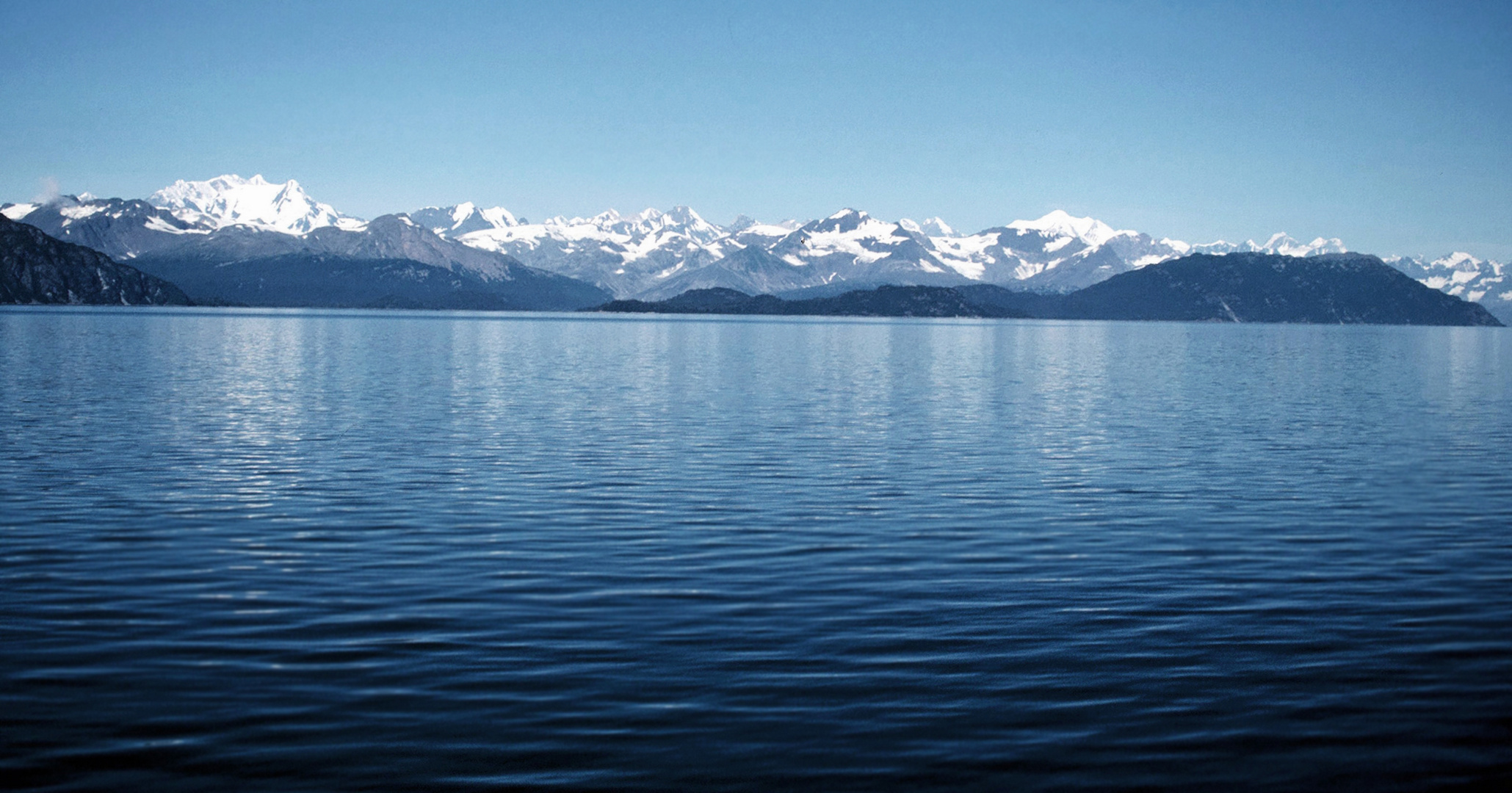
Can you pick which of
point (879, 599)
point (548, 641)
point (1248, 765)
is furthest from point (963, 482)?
point (1248, 765)

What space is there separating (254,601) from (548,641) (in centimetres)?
635

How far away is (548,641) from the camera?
786 inches

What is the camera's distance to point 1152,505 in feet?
116

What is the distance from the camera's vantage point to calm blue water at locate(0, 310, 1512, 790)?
15211mm

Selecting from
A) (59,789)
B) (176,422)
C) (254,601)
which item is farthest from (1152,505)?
(176,422)

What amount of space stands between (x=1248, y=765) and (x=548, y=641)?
1076cm

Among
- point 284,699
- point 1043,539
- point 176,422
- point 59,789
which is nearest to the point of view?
point 59,789

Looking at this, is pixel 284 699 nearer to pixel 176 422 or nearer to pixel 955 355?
pixel 176 422

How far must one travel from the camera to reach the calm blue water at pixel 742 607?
599 inches

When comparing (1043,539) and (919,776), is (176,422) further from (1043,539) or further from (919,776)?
(919,776)

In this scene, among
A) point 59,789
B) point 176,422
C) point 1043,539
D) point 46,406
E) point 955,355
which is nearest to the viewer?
point 59,789

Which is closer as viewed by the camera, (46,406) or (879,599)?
(879,599)

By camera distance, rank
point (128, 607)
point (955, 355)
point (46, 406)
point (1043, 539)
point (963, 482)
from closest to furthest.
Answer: point (128, 607) → point (1043, 539) → point (963, 482) → point (46, 406) → point (955, 355)

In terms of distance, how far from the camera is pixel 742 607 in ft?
73.4
